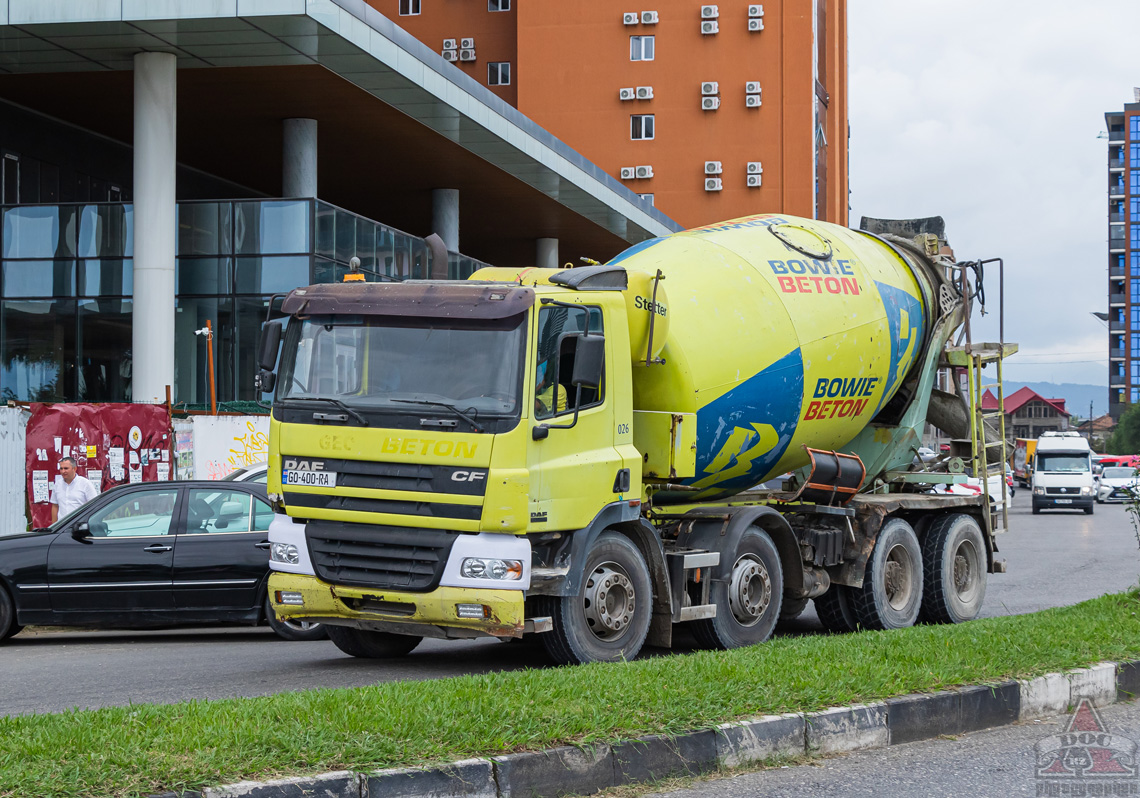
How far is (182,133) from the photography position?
27891mm

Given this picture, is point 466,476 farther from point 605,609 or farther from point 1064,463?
point 1064,463

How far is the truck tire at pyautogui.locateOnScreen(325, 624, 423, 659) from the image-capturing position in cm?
941

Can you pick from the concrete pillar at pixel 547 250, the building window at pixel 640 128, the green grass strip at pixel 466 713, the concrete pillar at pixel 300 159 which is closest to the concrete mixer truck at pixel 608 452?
the green grass strip at pixel 466 713

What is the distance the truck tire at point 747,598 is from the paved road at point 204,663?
137 cm

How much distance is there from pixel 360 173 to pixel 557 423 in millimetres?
25439

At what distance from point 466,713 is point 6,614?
264 inches

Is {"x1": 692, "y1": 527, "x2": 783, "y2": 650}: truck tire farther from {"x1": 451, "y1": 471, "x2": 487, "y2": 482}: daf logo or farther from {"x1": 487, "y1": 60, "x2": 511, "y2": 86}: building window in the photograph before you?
{"x1": 487, "y1": 60, "x2": 511, "y2": 86}: building window

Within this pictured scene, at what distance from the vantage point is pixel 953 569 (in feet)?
40.0

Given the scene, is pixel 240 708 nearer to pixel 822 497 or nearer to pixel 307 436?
pixel 307 436

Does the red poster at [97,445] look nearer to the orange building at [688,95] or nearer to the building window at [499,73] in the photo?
the orange building at [688,95]

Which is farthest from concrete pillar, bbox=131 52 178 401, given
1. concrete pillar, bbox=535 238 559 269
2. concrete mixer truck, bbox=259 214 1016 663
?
concrete pillar, bbox=535 238 559 269

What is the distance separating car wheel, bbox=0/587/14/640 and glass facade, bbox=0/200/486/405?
42.1 ft

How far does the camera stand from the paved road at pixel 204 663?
8.02 m

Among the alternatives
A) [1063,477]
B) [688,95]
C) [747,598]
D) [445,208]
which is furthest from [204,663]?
[688,95]
